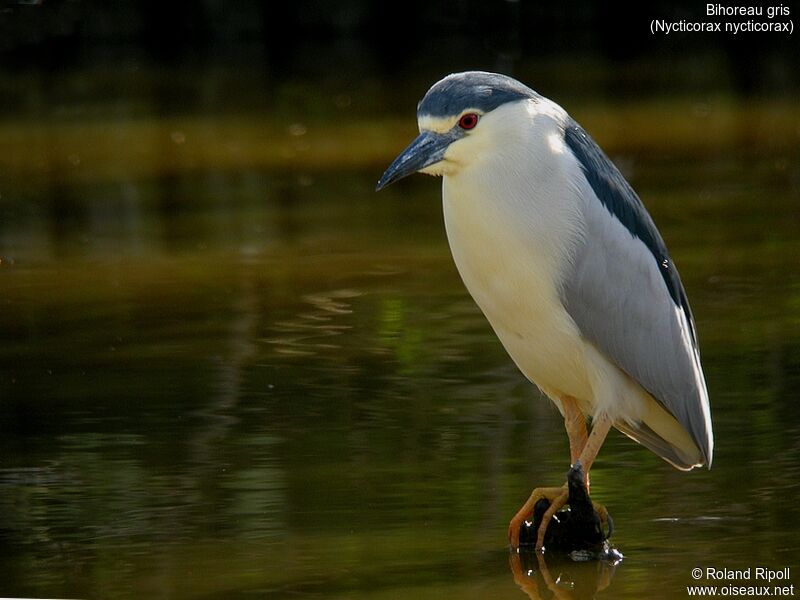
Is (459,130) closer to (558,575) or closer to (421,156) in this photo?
(421,156)

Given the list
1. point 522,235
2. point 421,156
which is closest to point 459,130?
point 421,156

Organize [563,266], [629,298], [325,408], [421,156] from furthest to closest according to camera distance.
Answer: [325,408]
[629,298]
[563,266]
[421,156]

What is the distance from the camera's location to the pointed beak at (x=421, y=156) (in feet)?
17.4

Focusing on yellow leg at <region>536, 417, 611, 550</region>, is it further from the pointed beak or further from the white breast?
the pointed beak

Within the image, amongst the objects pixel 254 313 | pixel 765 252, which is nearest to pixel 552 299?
pixel 254 313

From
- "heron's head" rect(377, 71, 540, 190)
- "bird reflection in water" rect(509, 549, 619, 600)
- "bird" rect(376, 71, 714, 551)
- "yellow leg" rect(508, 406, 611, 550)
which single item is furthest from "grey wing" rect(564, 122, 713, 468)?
"bird reflection in water" rect(509, 549, 619, 600)

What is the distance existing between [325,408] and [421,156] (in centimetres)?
218

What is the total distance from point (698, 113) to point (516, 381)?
362 inches

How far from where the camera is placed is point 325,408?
23.9ft

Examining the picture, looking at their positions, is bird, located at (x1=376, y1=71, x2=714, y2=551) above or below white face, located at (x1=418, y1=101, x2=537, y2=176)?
below

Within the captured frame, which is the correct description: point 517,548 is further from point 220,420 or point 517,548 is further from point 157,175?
point 157,175

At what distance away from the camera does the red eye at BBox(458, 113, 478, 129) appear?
210 inches

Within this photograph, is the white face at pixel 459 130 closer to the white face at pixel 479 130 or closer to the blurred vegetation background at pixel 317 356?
the white face at pixel 479 130

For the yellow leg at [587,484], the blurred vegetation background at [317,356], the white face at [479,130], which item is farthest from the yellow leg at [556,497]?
the white face at [479,130]
